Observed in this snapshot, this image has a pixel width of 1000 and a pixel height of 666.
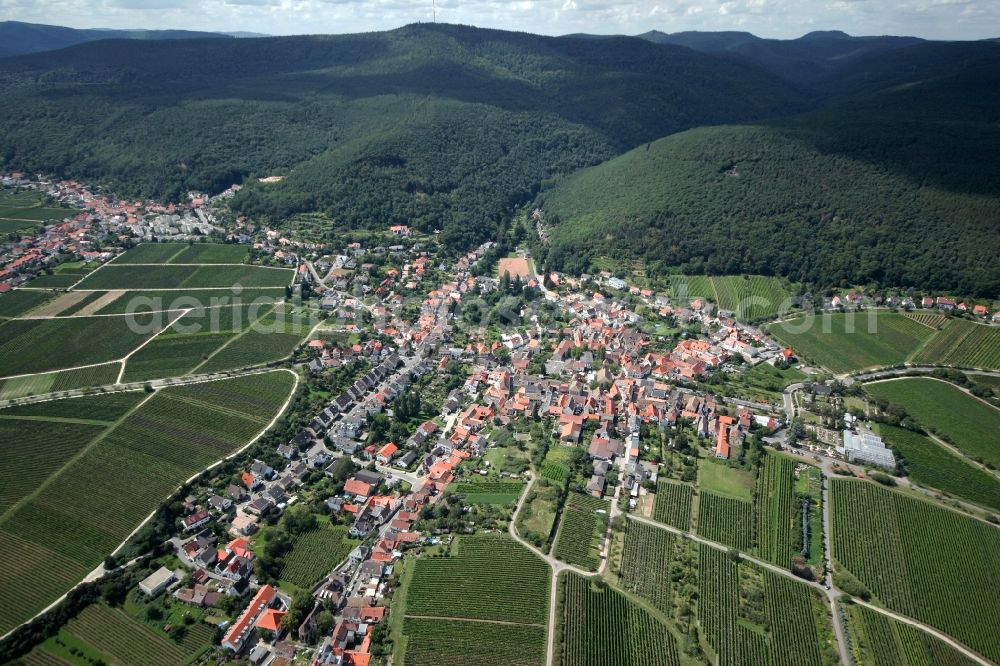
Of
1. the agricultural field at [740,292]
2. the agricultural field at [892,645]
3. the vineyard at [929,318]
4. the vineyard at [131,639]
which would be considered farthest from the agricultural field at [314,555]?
the vineyard at [929,318]

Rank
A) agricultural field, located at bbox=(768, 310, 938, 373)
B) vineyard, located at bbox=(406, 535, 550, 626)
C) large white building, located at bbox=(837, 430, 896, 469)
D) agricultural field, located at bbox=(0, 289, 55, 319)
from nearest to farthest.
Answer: vineyard, located at bbox=(406, 535, 550, 626) → large white building, located at bbox=(837, 430, 896, 469) → agricultural field, located at bbox=(768, 310, 938, 373) → agricultural field, located at bbox=(0, 289, 55, 319)

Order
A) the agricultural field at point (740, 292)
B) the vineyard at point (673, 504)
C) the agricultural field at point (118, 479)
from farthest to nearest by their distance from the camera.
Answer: the agricultural field at point (740, 292) < the vineyard at point (673, 504) < the agricultural field at point (118, 479)

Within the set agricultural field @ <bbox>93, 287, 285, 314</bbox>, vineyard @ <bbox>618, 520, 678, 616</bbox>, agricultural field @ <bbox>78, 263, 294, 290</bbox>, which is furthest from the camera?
agricultural field @ <bbox>78, 263, 294, 290</bbox>

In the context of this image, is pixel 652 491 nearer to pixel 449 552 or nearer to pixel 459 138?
pixel 449 552

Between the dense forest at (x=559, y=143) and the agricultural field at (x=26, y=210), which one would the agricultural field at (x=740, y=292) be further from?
the agricultural field at (x=26, y=210)

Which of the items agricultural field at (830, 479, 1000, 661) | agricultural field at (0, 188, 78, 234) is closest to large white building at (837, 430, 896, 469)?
agricultural field at (830, 479, 1000, 661)

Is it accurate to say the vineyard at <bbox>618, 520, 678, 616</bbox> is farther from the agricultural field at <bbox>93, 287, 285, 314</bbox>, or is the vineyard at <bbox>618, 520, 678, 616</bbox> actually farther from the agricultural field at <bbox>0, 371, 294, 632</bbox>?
the agricultural field at <bbox>93, 287, 285, 314</bbox>
